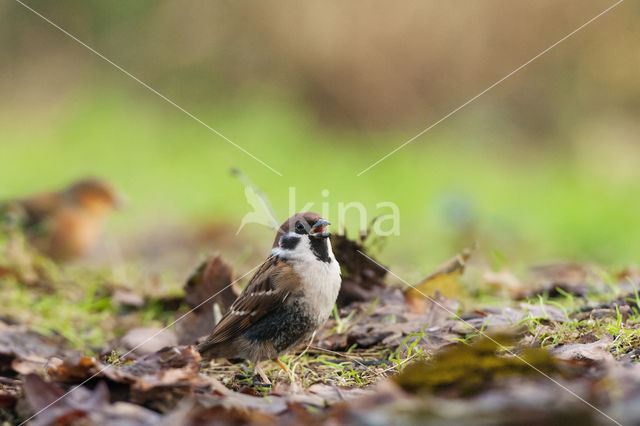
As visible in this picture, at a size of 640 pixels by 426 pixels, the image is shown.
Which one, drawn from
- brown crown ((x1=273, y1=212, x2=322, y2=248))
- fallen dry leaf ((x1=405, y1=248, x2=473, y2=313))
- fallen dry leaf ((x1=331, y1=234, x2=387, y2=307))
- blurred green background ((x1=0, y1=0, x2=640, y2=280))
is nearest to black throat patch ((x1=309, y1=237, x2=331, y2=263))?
brown crown ((x1=273, y1=212, x2=322, y2=248))

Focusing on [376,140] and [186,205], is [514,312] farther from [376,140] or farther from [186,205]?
[376,140]

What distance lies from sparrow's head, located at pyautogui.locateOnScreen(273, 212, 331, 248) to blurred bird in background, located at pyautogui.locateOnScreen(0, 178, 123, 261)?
3.55 meters

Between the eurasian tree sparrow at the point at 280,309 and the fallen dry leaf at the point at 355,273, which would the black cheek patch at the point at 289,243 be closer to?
the eurasian tree sparrow at the point at 280,309

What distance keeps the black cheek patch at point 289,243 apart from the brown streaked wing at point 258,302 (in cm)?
22

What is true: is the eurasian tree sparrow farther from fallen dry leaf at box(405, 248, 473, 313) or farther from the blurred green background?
the blurred green background

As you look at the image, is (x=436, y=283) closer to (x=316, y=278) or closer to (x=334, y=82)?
(x=316, y=278)

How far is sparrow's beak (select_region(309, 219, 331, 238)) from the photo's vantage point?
163 inches

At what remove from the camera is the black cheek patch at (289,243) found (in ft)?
13.9

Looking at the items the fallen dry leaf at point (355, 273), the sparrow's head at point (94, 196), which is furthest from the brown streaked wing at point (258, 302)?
the sparrow's head at point (94, 196)

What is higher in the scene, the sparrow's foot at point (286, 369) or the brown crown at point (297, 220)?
the brown crown at point (297, 220)

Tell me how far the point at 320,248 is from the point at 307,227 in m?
0.16

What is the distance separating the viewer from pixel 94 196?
24.4ft

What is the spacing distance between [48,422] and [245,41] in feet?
41.5

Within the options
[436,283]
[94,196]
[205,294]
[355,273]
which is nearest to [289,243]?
[355,273]
